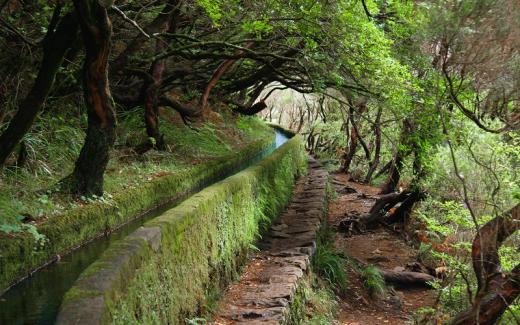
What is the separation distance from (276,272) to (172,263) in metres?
3.06

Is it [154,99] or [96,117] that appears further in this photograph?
[154,99]

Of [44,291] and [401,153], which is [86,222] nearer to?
[44,291]

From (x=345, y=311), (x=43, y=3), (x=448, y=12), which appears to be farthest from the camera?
(x=43, y=3)

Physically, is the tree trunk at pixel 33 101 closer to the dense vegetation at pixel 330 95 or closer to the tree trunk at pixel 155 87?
the dense vegetation at pixel 330 95

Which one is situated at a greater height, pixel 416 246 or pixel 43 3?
pixel 43 3

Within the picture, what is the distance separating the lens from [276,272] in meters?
8.16

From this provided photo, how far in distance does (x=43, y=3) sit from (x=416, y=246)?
Result: 400 inches

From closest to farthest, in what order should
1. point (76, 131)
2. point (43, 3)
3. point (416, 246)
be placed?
point (43, 3) → point (76, 131) → point (416, 246)

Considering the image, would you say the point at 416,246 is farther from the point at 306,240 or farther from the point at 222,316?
the point at 222,316

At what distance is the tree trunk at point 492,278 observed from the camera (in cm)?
679

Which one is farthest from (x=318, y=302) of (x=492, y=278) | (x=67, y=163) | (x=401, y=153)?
(x=401, y=153)

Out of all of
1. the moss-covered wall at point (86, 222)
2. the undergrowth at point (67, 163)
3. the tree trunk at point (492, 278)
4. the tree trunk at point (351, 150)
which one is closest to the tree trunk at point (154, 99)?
the undergrowth at point (67, 163)

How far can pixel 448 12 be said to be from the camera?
7.76m

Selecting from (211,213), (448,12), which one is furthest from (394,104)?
(211,213)
